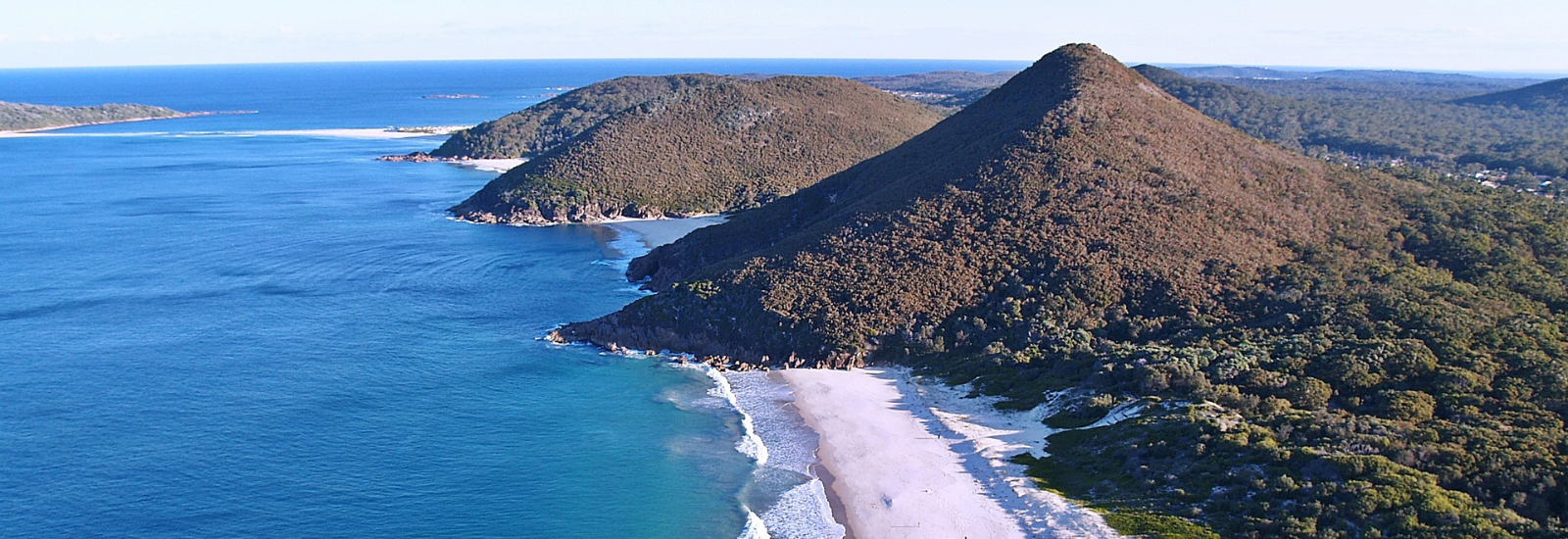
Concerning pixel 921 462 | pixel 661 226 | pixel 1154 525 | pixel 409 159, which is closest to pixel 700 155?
pixel 661 226

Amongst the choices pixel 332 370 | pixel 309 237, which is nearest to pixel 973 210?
pixel 332 370

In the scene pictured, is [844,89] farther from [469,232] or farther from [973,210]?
[973,210]

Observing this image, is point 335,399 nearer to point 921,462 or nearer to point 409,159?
point 921,462

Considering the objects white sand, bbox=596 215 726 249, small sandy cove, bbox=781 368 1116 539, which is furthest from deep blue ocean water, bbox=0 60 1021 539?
white sand, bbox=596 215 726 249

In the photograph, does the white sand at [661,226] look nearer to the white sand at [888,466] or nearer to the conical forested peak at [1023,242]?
the conical forested peak at [1023,242]

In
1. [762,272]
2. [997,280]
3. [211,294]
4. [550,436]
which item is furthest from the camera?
[211,294]

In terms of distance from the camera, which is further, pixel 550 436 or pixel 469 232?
pixel 469 232
